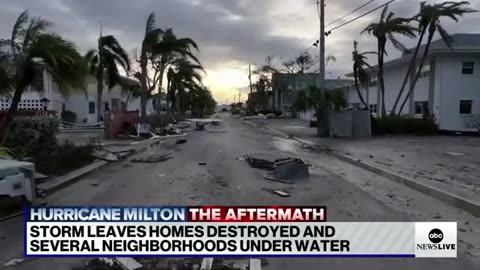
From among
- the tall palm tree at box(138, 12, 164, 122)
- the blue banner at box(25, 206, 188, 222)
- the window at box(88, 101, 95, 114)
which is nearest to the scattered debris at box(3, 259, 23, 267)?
the blue banner at box(25, 206, 188, 222)

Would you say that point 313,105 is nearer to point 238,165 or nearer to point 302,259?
point 238,165

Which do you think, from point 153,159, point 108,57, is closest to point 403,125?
point 153,159

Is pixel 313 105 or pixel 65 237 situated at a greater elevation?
pixel 313 105

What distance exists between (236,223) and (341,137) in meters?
21.0

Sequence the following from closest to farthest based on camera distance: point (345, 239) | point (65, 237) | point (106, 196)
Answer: point (65, 237)
point (345, 239)
point (106, 196)

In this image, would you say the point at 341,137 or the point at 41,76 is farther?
the point at 341,137

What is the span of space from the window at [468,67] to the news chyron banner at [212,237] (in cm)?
3081

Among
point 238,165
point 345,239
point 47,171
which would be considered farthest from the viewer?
point 238,165

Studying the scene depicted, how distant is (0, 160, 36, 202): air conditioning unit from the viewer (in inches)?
273

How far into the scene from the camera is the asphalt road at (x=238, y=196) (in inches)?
207

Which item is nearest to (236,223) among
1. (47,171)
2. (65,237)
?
(65,237)

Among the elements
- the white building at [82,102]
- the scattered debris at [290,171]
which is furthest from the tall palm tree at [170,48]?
the scattered debris at [290,171]

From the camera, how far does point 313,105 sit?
26641 millimetres

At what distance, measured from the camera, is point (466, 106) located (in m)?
33.4
